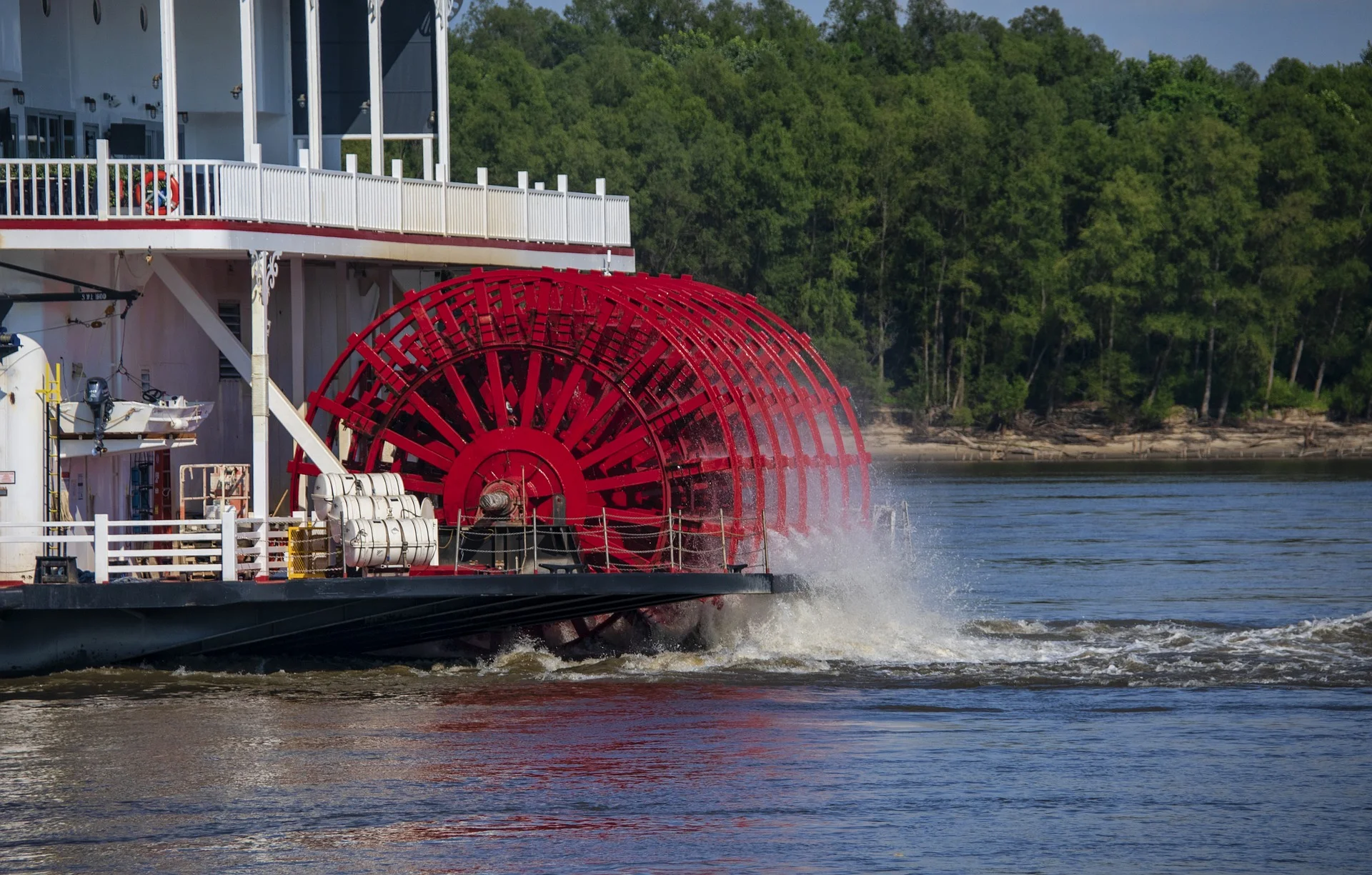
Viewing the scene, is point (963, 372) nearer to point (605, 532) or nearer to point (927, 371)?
point (927, 371)

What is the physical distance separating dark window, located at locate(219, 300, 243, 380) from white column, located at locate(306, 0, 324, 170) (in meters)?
1.39

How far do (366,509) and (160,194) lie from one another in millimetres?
2618

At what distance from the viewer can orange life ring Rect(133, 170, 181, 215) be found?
15484mm

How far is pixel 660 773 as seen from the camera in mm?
12891

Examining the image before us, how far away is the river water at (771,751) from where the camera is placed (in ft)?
37.4

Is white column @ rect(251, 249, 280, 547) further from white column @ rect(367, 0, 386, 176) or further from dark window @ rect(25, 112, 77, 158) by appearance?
dark window @ rect(25, 112, 77, 158)

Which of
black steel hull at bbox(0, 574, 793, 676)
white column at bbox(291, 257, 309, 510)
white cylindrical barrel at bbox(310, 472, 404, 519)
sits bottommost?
black steel hull at bbox(0, 574, 793, 676)

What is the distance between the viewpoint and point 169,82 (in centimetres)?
1588

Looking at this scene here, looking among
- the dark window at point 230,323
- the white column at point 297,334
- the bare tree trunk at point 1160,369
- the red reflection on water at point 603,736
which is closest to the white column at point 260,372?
the white column at point 297,334

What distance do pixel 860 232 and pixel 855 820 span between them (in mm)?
42070

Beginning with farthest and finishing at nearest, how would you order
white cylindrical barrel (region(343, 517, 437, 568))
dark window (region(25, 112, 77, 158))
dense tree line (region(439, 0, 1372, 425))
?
dense tree line (region(439, 0, 1372, 425)), dark window (region(25, 112, 77, 158)), white cylindrical barrel (region(343, 517, 437, 568))

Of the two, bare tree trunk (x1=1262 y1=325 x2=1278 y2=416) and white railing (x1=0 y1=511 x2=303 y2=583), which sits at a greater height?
bare tree trunk (x1=1262 y1=325 x2=1278 y2=416)

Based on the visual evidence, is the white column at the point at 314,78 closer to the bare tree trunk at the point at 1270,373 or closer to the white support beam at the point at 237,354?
the white support beam at the point at 237,354

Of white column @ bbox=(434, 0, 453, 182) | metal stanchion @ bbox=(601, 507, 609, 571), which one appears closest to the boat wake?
metal stanchion @ bbox=(601, 507, 609, 571)
